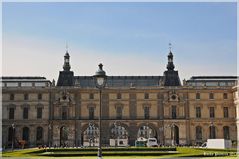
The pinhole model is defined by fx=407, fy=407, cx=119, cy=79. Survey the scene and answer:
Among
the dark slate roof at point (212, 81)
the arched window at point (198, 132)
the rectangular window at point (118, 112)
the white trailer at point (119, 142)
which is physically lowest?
the white trailer at point (119, 142)

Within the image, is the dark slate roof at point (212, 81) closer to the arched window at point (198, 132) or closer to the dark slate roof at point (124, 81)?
the dark slate roof at point (124, 81)

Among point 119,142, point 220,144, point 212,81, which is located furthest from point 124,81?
point 220,144

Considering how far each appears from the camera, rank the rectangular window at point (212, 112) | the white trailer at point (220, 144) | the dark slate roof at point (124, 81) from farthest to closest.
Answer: the dark slate roof at point (124, 81) → the rectangular window at point (212, 112) → the white trailer at point (220, 144)

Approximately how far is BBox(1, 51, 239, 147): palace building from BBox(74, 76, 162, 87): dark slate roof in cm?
210

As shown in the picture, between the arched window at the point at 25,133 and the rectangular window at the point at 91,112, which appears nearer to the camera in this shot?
the arched window at the point at 25,133

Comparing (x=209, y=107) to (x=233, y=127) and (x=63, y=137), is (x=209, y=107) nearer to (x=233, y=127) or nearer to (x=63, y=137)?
(x=233, y=127)

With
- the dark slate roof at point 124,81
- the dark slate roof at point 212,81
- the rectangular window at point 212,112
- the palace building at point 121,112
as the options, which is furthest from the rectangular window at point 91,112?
the rectangular window at point 212,112

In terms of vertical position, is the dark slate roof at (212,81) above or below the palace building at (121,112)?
above

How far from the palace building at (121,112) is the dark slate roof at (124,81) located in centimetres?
210

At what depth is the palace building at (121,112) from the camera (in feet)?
264

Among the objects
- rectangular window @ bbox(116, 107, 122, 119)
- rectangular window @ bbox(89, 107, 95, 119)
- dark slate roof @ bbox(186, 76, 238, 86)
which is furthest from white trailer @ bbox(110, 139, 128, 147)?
dark slate roof @ bbox(186, 76, 238, 86)

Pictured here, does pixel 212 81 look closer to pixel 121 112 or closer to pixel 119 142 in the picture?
pixel 121 112

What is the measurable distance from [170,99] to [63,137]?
74.3 ft

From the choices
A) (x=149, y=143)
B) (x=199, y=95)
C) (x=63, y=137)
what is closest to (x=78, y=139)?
(x=63, y=137)
